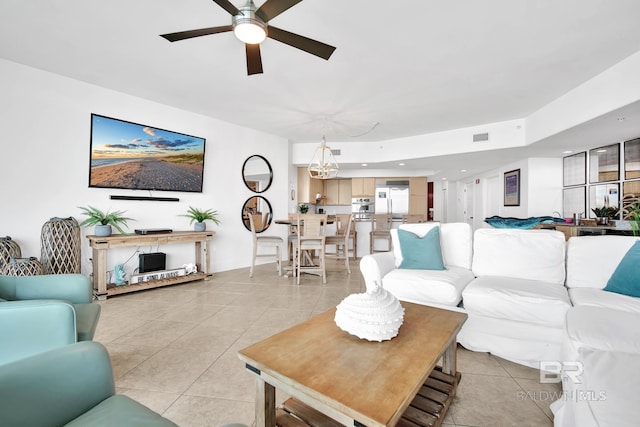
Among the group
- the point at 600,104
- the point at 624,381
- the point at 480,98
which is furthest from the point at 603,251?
the point at 480,98

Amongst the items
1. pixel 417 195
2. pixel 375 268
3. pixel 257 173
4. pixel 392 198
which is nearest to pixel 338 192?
pixel 392 198

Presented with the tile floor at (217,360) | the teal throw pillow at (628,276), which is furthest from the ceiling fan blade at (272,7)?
the teal throw pillow at (628,276)

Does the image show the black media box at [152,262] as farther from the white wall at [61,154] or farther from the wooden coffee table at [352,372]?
the wooden coffee table at [352,372]

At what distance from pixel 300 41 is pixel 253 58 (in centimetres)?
48

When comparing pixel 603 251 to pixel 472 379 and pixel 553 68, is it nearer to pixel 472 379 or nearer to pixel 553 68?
pixel 472 379

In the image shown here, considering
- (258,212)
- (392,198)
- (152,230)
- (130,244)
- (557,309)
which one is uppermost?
(392,198)

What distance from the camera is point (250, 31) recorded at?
189 centimetres

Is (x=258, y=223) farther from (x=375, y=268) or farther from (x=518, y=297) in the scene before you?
(x=518, y=297)

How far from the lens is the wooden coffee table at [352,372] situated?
0.88m

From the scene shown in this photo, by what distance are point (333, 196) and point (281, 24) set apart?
5534mm

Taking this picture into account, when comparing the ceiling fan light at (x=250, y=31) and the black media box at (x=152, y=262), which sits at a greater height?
the ceiling fan light at (x=250, y=31)

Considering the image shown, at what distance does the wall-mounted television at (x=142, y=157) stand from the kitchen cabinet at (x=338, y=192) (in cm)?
385

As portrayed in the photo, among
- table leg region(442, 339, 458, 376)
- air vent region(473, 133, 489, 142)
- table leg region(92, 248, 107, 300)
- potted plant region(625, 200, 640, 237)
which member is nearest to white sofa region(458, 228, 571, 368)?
table leg region(442, 339, 458, 376)

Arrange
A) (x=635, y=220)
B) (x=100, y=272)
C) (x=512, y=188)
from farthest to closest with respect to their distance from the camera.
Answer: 1. (x=512, y=188)
2. (x=100, y=272)
3. (x=635, y=220)
